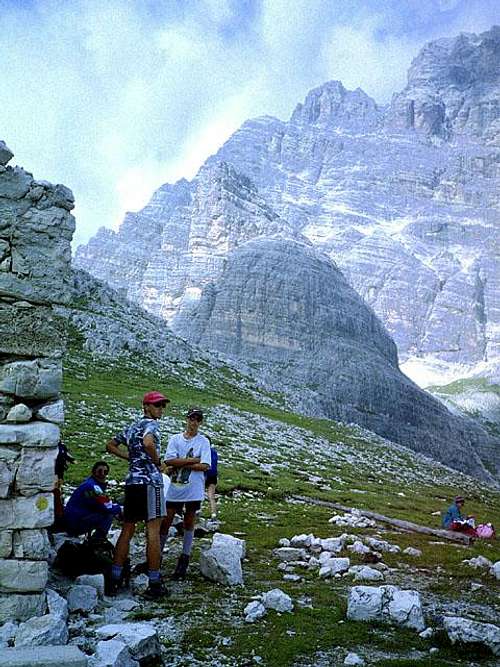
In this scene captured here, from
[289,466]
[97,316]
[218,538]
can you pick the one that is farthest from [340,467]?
[97,316]

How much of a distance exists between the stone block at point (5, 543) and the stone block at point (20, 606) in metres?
0.49

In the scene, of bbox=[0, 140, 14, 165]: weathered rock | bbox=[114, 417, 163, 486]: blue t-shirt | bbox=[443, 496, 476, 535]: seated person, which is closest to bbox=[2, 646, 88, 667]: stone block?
bbox=[114, 417, 163, 486]: blue t-shirt

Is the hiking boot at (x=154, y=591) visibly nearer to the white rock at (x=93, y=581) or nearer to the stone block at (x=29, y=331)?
the white rock at (x=93, y=581)

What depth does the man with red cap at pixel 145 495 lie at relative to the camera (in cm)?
959

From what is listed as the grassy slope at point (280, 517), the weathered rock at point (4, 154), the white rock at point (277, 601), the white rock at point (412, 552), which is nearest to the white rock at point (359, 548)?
the grassy slope at point (280, 517)

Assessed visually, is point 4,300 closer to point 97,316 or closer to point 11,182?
point 11,182

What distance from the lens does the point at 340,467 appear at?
1670 inches

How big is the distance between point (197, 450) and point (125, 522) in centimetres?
202

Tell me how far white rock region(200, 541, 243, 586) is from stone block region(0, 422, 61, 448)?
3.85 m

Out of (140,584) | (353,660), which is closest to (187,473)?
(140,584)

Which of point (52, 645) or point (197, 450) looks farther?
point (197, 450)

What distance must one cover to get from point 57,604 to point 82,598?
537 millimetres

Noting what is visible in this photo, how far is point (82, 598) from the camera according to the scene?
28.5 feet

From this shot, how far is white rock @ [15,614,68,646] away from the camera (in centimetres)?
731
